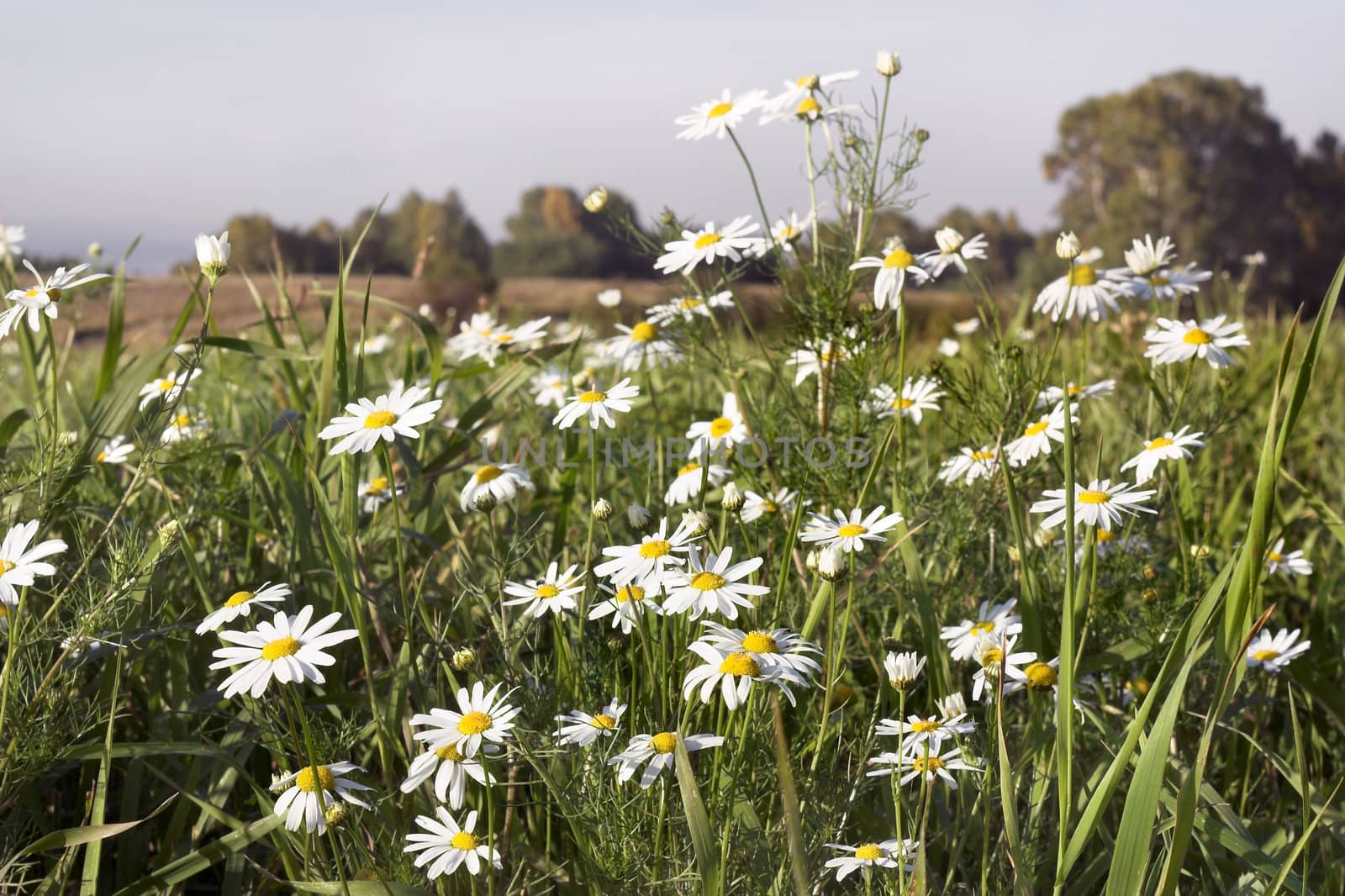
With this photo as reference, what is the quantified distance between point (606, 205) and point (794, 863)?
1284 millimetres

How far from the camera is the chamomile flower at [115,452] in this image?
6.11 feet

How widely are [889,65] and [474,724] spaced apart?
1299 mm

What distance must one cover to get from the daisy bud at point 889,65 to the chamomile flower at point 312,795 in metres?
1.38

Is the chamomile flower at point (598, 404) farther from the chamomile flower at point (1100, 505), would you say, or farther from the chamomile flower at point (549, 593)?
the chamomile flower at point (1100, 505)

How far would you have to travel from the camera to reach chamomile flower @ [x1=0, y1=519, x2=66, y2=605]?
1.18 meters

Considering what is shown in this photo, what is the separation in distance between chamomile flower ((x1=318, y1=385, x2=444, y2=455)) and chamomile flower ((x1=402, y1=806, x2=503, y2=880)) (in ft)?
1.41

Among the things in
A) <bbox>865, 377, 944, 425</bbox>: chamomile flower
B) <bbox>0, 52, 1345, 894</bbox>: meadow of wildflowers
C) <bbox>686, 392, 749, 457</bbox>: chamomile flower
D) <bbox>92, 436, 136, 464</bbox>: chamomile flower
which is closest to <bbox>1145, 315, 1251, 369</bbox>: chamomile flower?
<bbox>0, 52, 1345, 894</bbox>: meadow of wildflowers

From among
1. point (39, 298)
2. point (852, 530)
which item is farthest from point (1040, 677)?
point (39, 298)

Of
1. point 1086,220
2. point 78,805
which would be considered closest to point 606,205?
point 78,805

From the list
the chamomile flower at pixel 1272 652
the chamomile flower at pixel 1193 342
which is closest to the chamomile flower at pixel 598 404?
the chamomile flower at pixel 1193 342

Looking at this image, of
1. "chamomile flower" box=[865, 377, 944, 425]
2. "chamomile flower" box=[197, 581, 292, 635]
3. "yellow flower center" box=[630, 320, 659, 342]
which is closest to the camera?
"chamomile flower" box=[197, 581, 292, 635]

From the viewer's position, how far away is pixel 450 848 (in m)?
1.13

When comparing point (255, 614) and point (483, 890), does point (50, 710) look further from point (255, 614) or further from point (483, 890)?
point (483, 890)

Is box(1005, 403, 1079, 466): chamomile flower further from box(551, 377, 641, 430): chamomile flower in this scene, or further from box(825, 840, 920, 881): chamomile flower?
box(825, 840, 920, 881): chamomile flower
